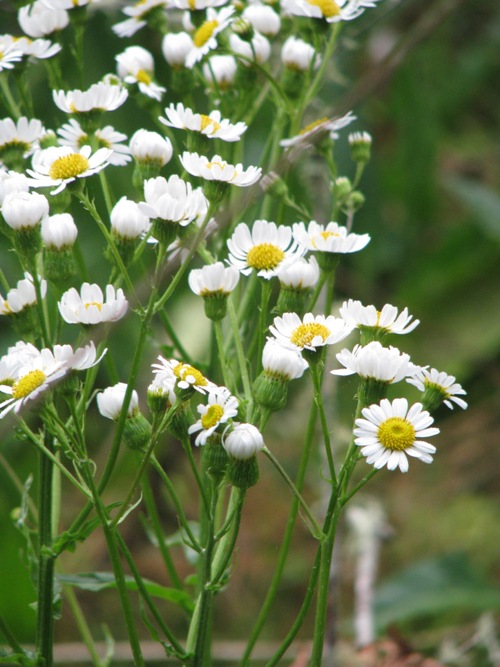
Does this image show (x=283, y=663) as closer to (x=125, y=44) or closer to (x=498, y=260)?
(x=498, y=260)

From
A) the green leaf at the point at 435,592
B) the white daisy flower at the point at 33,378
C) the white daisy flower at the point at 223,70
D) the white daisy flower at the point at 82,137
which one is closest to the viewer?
the white daisy flower at the point at 33,378

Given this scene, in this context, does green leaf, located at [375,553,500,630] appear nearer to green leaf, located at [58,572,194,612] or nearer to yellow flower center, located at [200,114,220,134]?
green leaf, located at [58,572,194,612]

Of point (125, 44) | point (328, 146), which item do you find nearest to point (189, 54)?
point (328, 146)

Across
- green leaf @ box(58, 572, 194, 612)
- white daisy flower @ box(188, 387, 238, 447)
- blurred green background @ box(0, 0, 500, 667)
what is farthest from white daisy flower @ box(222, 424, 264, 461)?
blurred green background @ box(0, 0, 500, 667)

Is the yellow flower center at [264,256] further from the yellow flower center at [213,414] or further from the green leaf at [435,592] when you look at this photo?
the green leaf at [435,592]

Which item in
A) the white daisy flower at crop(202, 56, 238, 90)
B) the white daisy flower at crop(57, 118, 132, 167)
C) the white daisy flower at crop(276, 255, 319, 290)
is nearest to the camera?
the white daisy flower at crop(276, 255, 319, 290)

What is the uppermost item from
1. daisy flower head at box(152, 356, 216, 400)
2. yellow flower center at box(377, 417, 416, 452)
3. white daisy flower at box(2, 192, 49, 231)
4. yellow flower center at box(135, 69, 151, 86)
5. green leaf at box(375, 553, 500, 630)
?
yellow flower center at box(135, 69, 151, 86)

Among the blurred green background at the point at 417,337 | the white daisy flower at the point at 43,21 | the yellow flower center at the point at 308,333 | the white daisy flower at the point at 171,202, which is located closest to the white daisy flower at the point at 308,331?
the yellow flower center at the point at 308,333

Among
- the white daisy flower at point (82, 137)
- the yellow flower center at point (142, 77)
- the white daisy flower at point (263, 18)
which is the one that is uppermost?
the white daisy flower at point (263, 18)
